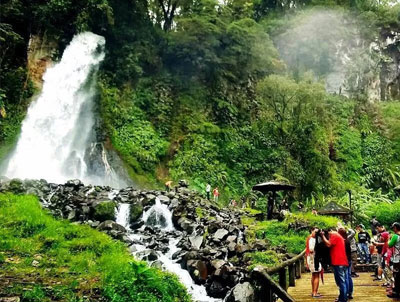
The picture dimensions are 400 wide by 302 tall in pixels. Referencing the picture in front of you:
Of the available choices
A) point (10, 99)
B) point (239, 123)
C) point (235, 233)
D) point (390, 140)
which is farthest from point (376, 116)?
point (10, 99)

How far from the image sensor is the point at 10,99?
23750 mm

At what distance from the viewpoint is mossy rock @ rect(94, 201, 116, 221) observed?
14.1 metres

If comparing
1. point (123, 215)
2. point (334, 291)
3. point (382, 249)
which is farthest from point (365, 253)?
point (123, 215)

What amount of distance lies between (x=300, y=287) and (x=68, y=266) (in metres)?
5.35

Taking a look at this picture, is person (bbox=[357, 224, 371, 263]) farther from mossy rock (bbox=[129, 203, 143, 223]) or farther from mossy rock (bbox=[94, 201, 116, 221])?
mossy rock (bbox=[94, 201, 116, 221])

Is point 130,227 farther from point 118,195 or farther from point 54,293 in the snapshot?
point 54,293

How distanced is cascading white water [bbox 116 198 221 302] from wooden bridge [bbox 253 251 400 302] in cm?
216

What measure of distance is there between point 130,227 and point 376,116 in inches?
1149

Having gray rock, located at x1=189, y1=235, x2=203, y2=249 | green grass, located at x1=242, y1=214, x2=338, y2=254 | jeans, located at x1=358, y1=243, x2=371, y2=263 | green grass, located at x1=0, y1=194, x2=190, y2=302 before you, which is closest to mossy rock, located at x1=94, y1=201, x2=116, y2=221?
green grass, located at x1=0, y1=194, x2=190, y2=302

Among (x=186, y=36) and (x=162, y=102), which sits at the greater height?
(x=186, y=36)

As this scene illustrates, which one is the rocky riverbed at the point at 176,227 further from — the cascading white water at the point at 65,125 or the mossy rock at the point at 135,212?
the cascading white water at the point at 65,125

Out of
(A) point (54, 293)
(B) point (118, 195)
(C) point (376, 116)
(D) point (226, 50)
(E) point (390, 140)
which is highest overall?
(D) point (226, 50)

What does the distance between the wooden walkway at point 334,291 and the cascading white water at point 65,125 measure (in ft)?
49.6

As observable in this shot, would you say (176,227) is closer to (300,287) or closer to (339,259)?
(300,287)
